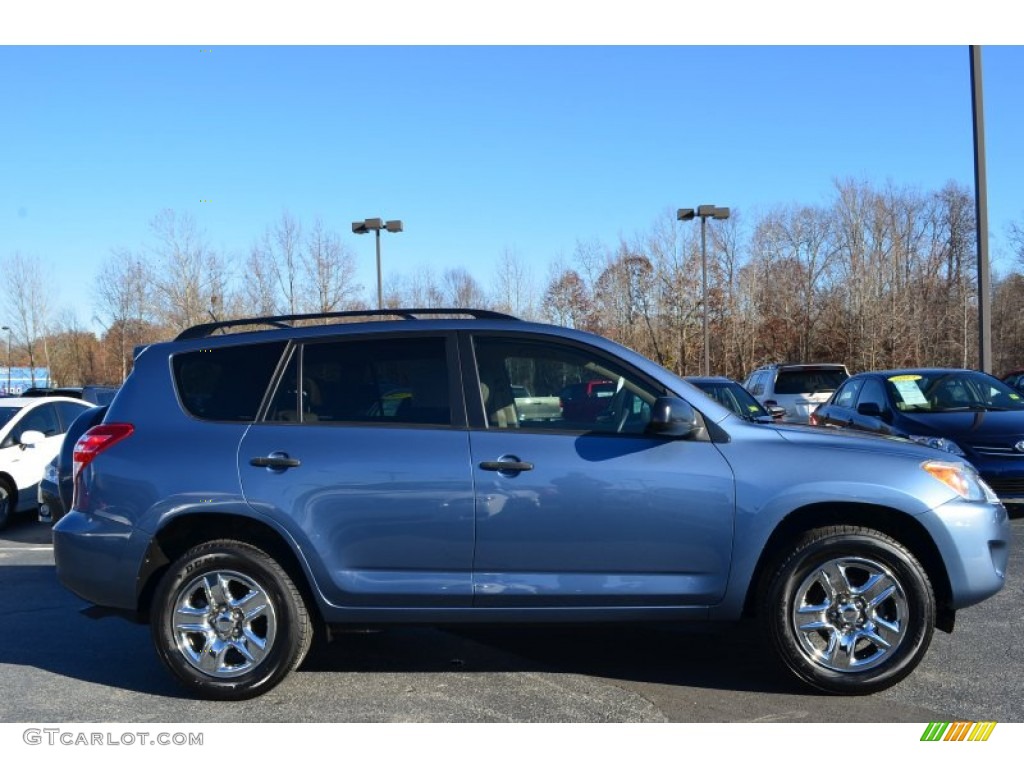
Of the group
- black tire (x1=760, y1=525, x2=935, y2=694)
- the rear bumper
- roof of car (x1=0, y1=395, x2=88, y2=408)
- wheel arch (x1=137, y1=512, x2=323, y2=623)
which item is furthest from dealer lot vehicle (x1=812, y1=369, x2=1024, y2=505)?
roof of car (x1=0, y1=395, x2=88, y2=408)

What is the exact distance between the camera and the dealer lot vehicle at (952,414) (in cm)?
878

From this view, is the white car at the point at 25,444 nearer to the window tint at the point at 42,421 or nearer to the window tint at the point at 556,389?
the window tint at the point at 42,421

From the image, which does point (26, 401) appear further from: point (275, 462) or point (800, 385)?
point (800, 385)

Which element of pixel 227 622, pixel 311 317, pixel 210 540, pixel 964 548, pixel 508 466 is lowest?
pixel 227 622

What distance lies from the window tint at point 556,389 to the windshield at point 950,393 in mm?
6748

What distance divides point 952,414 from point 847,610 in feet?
20.5

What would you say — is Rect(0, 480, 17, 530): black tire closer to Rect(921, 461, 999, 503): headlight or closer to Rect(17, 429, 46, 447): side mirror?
Rect(17, 429, 46, 447): side mirror

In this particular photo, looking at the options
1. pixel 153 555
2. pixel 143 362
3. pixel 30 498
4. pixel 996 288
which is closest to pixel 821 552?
pixel 153 555

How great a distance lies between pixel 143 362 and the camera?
4.81 m

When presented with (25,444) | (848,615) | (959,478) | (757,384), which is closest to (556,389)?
(848,615)

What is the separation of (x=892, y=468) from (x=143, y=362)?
393 centimetres

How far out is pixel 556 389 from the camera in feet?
15.2

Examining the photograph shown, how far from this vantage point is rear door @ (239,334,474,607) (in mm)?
4375

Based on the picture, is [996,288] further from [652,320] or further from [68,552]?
[68,552]
